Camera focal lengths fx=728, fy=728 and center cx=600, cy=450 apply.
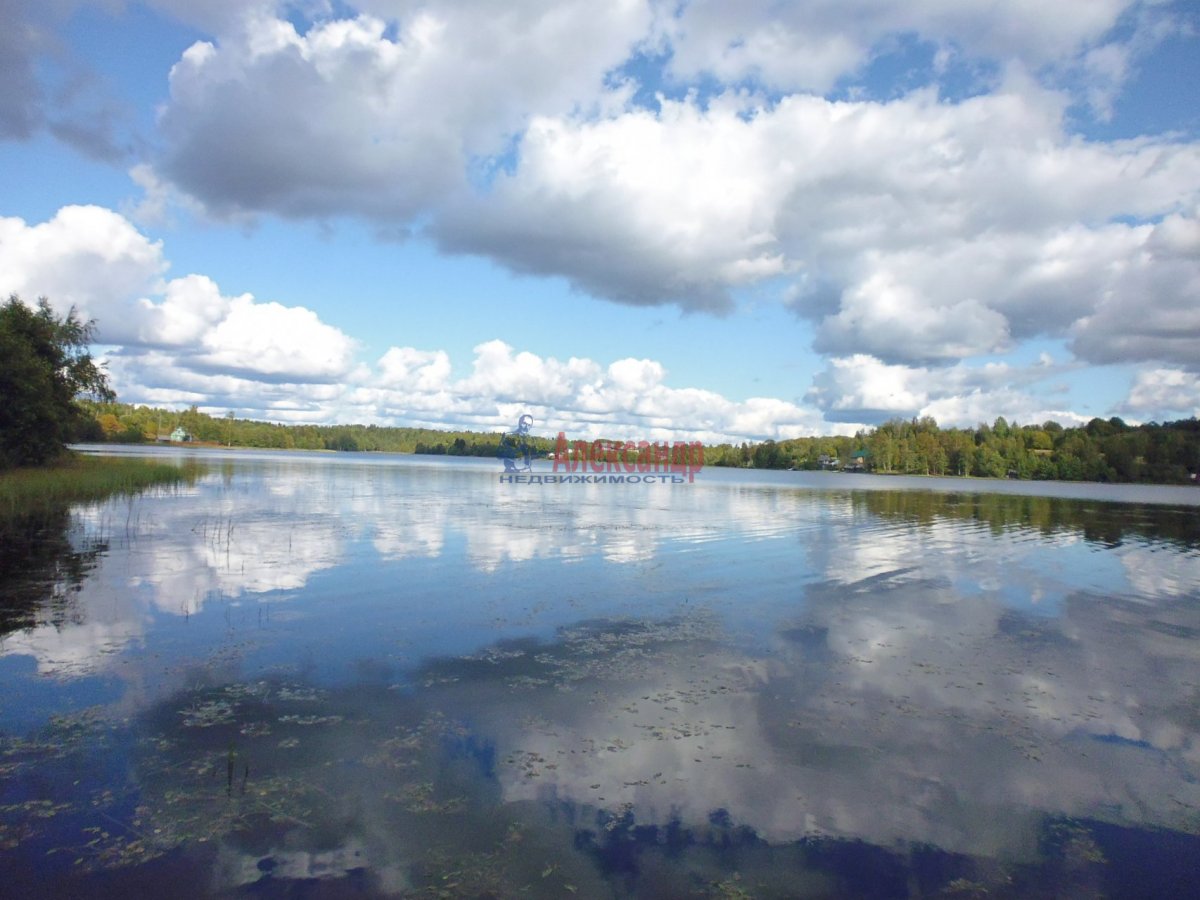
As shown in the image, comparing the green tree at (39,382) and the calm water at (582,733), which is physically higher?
the green tree at (39,382)

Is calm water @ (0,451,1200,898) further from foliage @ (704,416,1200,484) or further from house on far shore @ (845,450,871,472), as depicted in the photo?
house on far shore @ (845,450,871,472)

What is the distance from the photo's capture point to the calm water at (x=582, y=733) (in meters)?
5.20

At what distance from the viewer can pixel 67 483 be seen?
3278cm

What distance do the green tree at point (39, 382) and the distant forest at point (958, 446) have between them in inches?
2019

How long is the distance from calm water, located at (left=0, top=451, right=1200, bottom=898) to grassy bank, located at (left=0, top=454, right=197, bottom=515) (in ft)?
40.4

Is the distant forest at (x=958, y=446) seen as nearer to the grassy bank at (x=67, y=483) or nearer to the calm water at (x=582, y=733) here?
the grassy bank at (x=67, y=483)

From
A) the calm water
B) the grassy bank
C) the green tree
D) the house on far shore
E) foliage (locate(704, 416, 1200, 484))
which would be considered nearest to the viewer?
the calm water

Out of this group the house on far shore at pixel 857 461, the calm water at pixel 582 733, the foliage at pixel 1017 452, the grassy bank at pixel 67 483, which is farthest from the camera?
the house on far shore at pixel 857 461

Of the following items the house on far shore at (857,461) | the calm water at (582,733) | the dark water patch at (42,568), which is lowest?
the dark water patch at (42,568)

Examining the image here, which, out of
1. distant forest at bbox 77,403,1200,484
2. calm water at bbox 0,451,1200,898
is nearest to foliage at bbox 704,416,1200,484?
distant forest at bbox 77,403,1200,484

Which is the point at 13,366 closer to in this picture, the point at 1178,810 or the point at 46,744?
the point at 46,744

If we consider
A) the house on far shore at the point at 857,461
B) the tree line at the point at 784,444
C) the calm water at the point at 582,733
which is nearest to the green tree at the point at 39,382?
the tree line at the point at 784,444

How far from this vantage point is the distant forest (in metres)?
125

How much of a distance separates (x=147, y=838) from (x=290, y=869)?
1.17m
